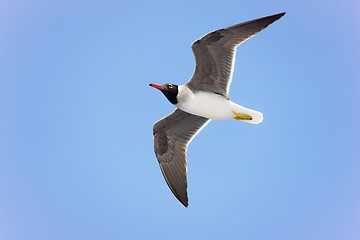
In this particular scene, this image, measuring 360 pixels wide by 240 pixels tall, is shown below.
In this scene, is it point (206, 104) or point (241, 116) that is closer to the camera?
point (206, 104)

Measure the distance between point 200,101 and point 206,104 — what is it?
0.12 metres

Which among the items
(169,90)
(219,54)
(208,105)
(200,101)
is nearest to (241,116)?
(208,105)

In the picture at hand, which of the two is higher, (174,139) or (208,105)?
(208,105)

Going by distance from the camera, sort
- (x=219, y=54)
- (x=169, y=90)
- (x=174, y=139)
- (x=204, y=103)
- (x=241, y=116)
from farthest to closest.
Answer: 1. (x=174, y=139)
2. (x=241, y=116)
3. (x=204, y=103)
4. (x=169, y=90)
5. (x=219, y=54)

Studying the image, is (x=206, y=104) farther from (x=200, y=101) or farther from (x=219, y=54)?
(x=219, y=54)

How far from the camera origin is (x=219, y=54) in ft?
23.2

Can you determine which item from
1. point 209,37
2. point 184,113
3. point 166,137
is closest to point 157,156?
point 166,137

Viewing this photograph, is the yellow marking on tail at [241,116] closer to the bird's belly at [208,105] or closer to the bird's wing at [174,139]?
the bird's belly at [208,105]

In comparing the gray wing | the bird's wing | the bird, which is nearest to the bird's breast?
the bird

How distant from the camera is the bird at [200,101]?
691 cm

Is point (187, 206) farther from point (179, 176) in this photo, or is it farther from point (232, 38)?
point (232, 38)

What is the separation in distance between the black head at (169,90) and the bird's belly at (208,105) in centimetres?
19

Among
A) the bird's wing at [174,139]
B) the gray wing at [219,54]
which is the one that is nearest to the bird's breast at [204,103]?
the gray wing at [219,54]

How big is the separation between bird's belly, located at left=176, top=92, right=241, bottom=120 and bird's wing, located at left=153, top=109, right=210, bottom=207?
0.69 metres
